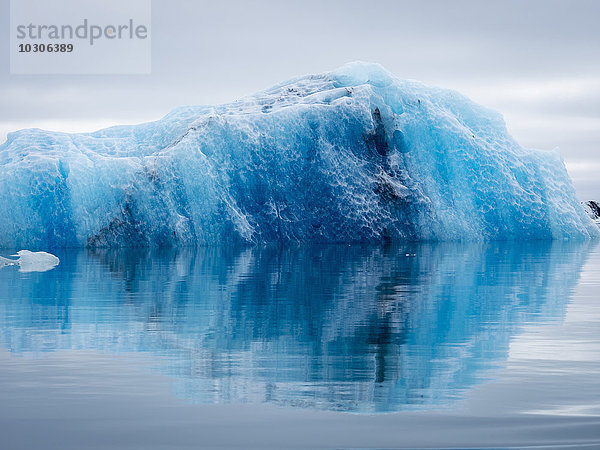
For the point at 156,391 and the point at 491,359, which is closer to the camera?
the point at 156,391

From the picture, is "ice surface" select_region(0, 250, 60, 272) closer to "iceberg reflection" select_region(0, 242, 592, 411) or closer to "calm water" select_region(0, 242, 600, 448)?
"iceberg reflection" select_region(0, 242, 592, 411)

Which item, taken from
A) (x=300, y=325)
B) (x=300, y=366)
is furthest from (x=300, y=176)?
(x=300, y=366)

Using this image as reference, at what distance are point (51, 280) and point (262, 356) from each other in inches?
450

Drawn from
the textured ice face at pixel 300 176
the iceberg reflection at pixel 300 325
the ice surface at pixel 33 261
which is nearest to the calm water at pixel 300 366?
the iceberg reflection at pixel 300 325

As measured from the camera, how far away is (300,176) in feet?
136

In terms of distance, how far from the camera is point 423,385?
6.68 metres

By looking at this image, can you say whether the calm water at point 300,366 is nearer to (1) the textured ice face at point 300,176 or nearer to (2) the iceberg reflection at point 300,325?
(2) the iceberg reflection at point 300,325

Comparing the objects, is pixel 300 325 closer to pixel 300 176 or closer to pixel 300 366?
pixel 300 366

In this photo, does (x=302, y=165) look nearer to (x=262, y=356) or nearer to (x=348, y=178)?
(x=348, y=178)

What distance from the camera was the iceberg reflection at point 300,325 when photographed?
22.1 feet

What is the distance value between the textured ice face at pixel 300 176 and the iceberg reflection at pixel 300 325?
60.8 feet

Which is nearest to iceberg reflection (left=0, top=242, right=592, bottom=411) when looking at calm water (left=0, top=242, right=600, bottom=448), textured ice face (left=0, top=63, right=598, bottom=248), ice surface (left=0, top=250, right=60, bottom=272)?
calm water (left=0, top=242, right=600, bottom=448)

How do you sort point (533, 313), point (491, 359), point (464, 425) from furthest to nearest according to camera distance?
point (533, 313)
point (491, 359)
point (464, 425)

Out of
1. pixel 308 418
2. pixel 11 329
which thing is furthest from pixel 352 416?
pixel 11 329
